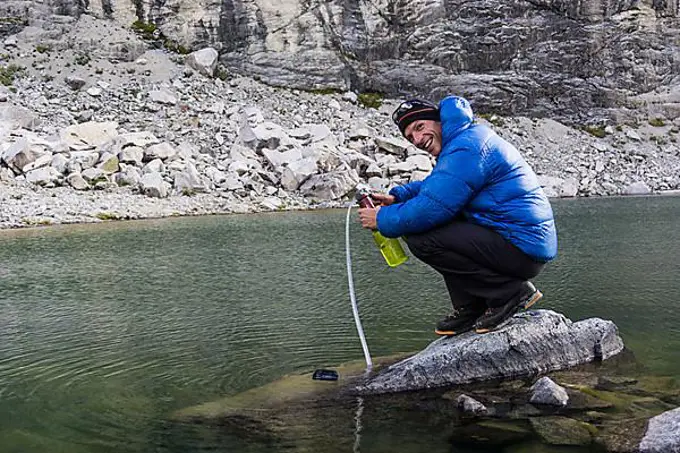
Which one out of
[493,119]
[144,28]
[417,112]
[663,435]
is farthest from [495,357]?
[144,28]

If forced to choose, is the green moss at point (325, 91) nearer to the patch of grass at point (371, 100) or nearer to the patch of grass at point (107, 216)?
the patch of grass at point (371, 100)

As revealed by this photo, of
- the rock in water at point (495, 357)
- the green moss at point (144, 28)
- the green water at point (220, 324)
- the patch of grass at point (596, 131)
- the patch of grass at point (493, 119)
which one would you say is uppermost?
the green moss at point (144, 28)

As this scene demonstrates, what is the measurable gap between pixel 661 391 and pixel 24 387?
717cm

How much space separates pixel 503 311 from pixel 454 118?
2.14 meters

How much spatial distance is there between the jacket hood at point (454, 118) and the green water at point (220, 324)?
2.83 meters

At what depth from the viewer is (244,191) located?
4625 cm

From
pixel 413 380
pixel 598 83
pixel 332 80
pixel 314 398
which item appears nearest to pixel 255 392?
pixel 314 398

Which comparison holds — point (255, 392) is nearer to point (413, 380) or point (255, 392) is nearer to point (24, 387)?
point (413, 380)

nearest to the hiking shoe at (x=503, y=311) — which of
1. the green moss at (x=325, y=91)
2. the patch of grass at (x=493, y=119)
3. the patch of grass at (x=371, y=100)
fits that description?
the patch of grass at (x=371, y=100)

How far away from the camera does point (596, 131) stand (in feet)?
254

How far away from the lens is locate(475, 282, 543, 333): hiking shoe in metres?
7.38

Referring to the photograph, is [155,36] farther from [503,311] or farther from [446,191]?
[446,191]

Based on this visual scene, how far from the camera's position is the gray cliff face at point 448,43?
255ft

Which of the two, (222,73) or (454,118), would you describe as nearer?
(454,118)
